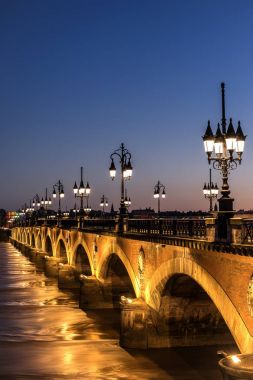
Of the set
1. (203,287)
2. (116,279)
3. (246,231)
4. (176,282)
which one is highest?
(246,231)

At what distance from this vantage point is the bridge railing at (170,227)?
58.7 feet

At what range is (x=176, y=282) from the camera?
70.2 ft

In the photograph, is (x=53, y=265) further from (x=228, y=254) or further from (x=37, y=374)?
(x=228, y=254)

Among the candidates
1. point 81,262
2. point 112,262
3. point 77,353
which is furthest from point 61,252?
point 77,353

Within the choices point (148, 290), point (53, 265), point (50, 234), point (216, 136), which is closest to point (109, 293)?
point (148, 290)

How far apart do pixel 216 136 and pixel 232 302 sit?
4.38 m

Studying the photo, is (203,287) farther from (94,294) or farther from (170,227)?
(94,294)

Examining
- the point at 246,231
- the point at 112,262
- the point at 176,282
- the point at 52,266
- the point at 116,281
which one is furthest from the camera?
the point at 52,266

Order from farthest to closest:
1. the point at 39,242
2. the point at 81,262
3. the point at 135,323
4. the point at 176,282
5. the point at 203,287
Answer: the point at 39,242
the point at 81,262
the point at 135,323
the point at 176,282
the point at 203,287

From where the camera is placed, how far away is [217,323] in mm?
22703

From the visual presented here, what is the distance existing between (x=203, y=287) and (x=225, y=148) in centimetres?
380

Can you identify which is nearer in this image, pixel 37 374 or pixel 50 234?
pixel 37 374

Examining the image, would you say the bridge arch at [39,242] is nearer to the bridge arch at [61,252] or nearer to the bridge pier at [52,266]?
the bridge arch at [61,252]

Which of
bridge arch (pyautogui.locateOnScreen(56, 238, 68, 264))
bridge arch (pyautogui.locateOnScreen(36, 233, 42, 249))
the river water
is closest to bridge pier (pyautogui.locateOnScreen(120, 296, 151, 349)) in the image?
the river water
